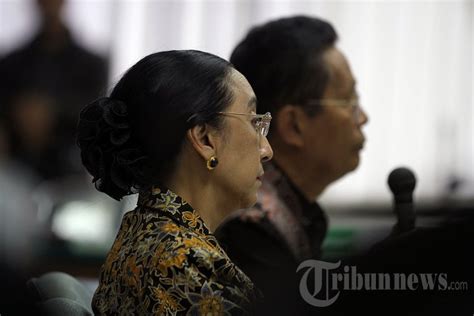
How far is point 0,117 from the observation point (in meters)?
4.91

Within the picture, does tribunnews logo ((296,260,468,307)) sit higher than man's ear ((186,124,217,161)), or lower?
lower

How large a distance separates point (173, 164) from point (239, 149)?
0.11 m

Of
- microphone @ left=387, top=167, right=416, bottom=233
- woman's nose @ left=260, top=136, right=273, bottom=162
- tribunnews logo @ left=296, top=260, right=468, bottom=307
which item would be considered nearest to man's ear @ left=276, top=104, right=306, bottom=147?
microphone @ left=387, top=167, right=416, bottom=233

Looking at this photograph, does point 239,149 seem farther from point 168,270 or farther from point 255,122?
point 168,270

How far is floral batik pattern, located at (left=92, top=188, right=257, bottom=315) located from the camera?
182 centimetres

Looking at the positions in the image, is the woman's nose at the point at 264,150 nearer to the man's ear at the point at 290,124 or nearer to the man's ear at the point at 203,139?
the man's ear at the point at 203,139

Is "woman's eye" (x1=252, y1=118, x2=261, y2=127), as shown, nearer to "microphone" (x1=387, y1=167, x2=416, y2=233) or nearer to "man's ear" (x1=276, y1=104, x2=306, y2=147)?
"microphone" (x1=387, y1=167, x2=416, y2=233)

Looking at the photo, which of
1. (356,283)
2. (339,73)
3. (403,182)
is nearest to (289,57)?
(339,73)

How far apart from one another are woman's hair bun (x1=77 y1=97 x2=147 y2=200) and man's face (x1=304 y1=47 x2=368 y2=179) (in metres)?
0.99

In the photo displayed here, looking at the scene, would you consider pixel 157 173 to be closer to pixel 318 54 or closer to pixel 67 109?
pixel 318 54

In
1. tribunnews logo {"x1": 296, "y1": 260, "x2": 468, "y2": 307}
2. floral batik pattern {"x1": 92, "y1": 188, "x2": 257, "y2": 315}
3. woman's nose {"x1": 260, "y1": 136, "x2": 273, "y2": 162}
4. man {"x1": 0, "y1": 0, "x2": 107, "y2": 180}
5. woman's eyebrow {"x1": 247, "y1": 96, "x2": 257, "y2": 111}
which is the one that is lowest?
man {"x1": 0, "y1": 0, "x2": 107, "y2": 180}

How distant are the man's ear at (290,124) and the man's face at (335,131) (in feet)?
0.07

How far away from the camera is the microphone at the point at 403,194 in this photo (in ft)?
6.90

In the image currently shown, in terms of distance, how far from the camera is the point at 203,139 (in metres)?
1.91
